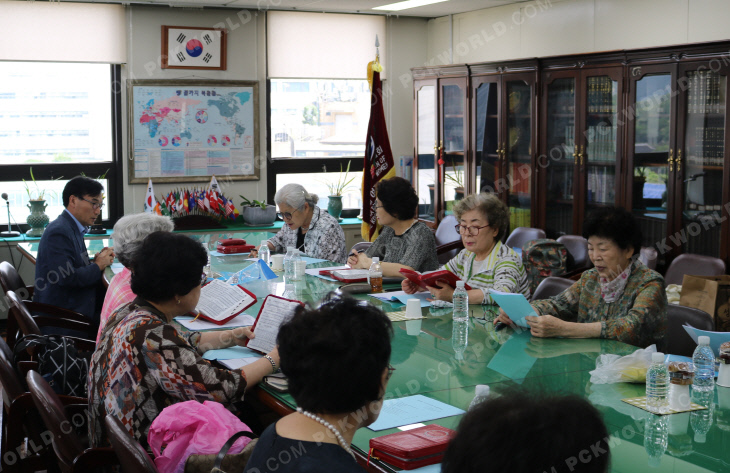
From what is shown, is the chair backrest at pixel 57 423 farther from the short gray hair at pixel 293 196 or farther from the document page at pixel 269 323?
the short gray hair at pixel 293 196

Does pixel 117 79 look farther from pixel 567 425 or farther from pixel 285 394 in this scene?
pixel 567 425

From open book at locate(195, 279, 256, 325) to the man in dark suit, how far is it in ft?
3.75

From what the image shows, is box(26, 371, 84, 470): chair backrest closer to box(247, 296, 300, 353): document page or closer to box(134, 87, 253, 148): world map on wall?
box(247, 296, 300, 353): document page

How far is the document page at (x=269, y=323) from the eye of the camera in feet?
9.30

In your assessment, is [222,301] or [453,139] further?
[453,139]

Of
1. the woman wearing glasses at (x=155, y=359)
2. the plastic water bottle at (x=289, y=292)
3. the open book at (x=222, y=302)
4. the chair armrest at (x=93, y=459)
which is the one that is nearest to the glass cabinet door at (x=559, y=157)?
the plastic water bottle at (x=289, y=292)

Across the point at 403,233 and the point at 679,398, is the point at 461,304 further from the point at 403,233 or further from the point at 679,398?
the point at 403,233

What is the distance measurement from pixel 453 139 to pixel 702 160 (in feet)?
8.32

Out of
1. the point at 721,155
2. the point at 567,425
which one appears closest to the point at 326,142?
the point at 721,155

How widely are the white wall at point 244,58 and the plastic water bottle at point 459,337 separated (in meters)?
4.45

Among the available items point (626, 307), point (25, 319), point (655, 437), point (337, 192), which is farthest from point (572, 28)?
point (655, 437)

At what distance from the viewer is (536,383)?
2266 millimetres

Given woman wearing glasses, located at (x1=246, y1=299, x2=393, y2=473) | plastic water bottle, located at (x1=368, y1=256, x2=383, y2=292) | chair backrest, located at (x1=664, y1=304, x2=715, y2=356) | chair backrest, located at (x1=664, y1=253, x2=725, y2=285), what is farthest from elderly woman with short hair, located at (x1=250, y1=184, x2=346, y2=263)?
woman wearing glasses, located at (x1=246, y1=299, x2=393, y2=473)

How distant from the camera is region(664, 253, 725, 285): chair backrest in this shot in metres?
4.66
